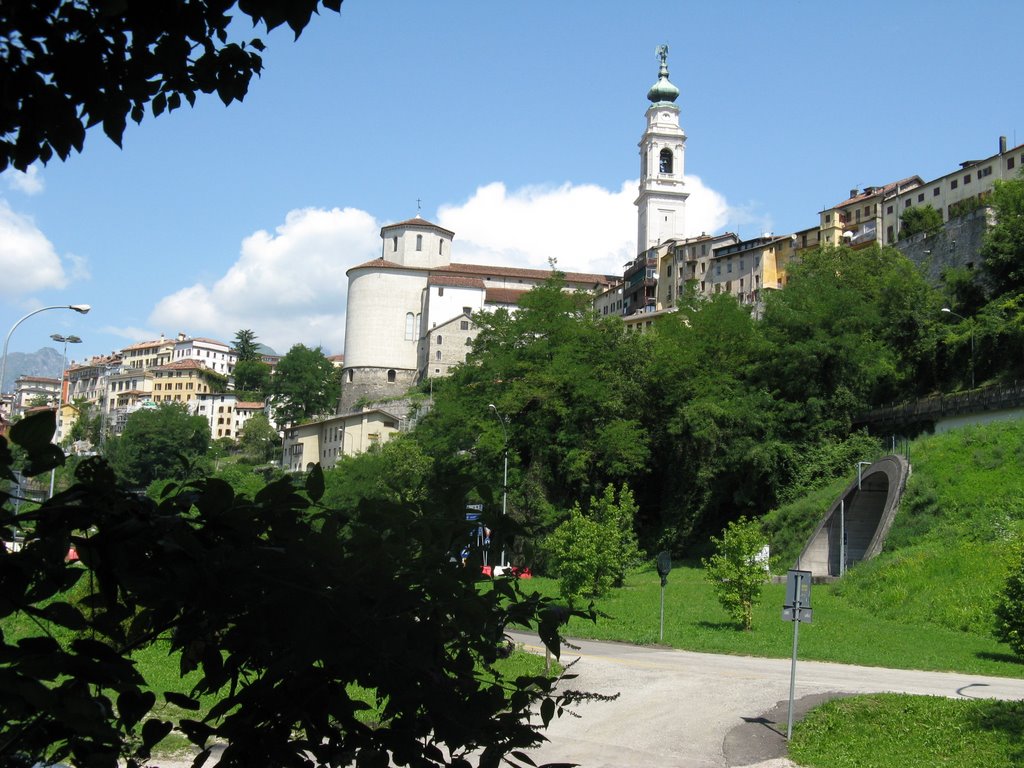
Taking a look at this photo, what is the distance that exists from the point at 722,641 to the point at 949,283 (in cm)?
3734

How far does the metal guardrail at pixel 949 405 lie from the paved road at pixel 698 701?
2449 centimetres

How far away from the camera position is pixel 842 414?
47188 mm

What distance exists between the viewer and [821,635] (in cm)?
2558

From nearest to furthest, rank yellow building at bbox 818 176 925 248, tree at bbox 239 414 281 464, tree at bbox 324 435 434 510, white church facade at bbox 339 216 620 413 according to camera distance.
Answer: tree at bbox 324 435 434 510 < yellow building at bbox 818 176 925 248 < white church facade at bbox 339 216 620 413 < tree at bbox 239 414 281 464

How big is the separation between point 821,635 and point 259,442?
108614 millimetres

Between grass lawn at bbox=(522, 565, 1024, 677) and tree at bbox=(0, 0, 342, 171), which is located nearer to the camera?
tree at bbox=(0, 0, 342, 171)

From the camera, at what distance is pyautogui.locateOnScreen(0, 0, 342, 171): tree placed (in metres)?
3.16

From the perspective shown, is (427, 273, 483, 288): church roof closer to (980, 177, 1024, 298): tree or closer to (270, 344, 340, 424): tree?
(270, 344, 340, 424): tree

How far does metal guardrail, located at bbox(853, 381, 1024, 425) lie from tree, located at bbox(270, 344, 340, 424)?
94.5 meters

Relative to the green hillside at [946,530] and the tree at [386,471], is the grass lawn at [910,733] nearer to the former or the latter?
the green hillside at [946,530]

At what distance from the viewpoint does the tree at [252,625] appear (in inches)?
110

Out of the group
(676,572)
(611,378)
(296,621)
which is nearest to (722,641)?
(676,572)

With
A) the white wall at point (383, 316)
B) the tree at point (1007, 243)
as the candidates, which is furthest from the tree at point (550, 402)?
the white wall at point (383, 316)

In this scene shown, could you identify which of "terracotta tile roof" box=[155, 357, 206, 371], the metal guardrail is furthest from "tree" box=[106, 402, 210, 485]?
the metal guardrail
